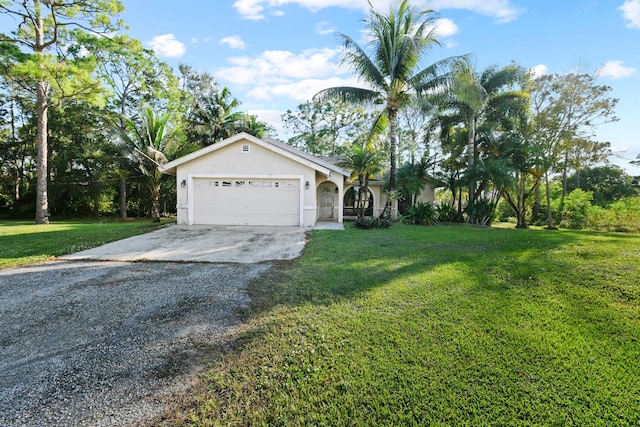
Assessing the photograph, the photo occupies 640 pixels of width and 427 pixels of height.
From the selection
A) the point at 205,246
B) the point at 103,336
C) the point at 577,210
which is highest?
the point at 577,210

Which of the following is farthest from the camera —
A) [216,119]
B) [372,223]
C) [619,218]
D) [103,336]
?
[216,119]

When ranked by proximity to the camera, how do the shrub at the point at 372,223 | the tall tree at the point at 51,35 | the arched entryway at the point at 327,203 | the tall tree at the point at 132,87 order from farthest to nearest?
the tall tree at the point at 132,87
the arched entryway at the point at 327,203
the tall tree at the point at 51,35
the shrub at the point at 372,223

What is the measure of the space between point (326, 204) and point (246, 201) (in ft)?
18.5

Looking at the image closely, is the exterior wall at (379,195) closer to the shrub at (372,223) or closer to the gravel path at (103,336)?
the shrub at (372,223)

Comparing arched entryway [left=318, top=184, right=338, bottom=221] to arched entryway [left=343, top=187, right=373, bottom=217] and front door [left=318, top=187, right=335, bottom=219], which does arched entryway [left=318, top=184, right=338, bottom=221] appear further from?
arched entryway [left=343, top=187, right=373, bottom=217]

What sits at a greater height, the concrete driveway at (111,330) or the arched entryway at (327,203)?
the arched entryway at (327,203)

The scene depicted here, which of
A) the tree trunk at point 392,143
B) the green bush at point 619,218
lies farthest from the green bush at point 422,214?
the green bush at point 619,218

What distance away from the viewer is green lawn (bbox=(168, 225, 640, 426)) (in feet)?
7.50

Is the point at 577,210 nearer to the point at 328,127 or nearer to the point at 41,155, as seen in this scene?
the point at 328,127

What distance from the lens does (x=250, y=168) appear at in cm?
1278

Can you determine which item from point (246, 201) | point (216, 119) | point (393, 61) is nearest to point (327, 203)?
point (246, 201)

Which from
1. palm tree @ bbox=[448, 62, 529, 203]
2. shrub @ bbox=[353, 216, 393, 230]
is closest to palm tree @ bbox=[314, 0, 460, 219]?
shrub @ bbox=[353, 216, 393, 230]

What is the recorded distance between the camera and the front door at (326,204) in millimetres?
17281

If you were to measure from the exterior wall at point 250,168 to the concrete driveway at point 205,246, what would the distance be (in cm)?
162
